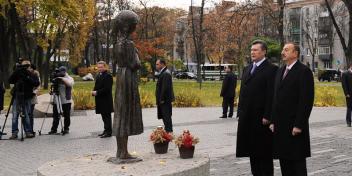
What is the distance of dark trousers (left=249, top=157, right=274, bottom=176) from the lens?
24.0 feet

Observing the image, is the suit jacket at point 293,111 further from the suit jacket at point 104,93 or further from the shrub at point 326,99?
the shrub at point 326,99

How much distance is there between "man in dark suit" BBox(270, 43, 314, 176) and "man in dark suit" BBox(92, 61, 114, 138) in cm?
730

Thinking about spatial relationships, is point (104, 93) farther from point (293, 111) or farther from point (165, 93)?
point (293, 111)

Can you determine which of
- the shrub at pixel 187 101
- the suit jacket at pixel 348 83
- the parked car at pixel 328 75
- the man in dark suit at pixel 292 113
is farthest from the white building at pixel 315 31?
the man in dark suit at pixel 292 113

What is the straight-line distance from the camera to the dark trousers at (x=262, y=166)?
7312mm

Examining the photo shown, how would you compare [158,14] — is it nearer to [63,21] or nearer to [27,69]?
[63,21]

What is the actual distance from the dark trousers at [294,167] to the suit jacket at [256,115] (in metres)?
0.45

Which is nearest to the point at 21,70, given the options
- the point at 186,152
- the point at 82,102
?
the point at 186,152

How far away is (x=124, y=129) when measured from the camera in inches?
286

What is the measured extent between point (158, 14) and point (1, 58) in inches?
1637

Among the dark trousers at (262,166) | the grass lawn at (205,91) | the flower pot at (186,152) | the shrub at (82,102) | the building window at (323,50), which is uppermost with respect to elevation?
the building window at (323,50)

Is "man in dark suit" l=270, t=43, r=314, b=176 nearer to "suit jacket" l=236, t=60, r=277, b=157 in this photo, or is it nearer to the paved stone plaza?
"suit jacket" l=236, t=60, r=277, b=157

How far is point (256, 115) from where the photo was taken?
23.8 feet

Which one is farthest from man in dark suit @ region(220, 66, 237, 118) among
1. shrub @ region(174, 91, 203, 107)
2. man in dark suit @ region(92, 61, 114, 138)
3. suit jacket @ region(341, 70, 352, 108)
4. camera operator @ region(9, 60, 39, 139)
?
camera operator @ region(9, 60, 39, 139)
